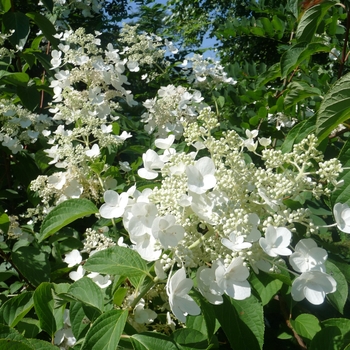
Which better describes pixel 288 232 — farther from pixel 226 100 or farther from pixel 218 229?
pixel 226 100

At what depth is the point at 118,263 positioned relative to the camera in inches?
34.9

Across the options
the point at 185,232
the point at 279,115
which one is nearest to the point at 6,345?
the point at 185,232

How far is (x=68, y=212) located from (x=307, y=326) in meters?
0.70

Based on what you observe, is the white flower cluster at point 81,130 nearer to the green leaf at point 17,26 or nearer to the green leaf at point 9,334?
the green leaf at point 17,26

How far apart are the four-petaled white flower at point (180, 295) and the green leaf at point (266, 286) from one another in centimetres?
30

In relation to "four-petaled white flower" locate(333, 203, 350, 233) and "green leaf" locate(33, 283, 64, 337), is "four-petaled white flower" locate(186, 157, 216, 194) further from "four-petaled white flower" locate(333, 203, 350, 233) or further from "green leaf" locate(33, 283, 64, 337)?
"green leaf" locate(33, 283, 64, 337)

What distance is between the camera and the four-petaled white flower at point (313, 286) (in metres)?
0.81

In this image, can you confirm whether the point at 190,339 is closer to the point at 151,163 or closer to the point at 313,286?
the point at 313,286

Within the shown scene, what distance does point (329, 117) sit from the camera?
1.07 meters

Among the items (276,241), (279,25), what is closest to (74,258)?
(276,241)

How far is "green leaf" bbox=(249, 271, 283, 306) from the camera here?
3.38ft

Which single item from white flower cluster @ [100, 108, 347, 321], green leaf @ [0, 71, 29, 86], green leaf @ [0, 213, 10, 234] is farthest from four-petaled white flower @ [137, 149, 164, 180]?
green leaf @ [0, 71, 29, 86]

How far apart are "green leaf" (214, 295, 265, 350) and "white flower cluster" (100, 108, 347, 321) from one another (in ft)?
0.34

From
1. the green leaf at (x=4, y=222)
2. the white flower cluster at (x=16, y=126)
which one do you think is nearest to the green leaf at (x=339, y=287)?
the green leaf at (x=4, y=222)
